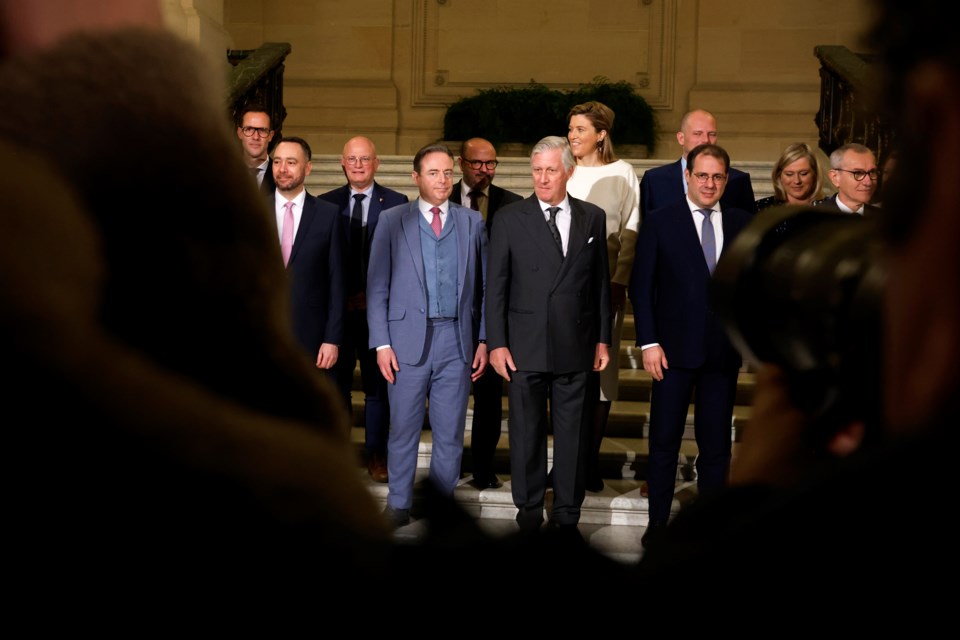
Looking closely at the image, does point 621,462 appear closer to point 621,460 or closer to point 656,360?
point 621,460

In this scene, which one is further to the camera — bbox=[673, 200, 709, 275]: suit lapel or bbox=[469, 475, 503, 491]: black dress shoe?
bbox=[469, 475, 503, 491]: black dress shoe

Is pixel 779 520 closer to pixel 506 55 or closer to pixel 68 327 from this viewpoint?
pixel 68 327

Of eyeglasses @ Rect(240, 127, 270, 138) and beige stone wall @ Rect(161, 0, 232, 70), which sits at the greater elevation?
beige stone wall @ Rect(161, 0, 232, 70)

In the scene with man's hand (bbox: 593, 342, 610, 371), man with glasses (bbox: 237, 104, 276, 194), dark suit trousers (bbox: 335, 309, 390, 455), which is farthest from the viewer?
man with glasses (bbox: 237, 104, 276, 194)

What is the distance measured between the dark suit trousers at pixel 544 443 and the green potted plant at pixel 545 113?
6.45 metres

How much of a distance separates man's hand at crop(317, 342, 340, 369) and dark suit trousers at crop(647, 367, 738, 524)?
173 cm

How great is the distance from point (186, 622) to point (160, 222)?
0.28 metres

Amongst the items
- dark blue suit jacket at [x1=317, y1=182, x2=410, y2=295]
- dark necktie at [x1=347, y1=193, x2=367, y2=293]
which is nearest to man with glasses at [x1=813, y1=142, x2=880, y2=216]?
dark blue suit jacket at [x1=317, y1=182, x2=410, y2=295]

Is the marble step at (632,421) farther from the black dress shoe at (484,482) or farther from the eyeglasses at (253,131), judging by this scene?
the eyeglasses at (253,131)

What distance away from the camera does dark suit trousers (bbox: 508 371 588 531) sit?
527 cm

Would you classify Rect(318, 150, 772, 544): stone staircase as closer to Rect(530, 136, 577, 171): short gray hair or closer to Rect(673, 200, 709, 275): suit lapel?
Rect(673, 200, 709, 275): suit lapel

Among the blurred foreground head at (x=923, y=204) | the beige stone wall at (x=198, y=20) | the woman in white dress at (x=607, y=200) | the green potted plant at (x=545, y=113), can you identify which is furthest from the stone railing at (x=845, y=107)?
the blurred foreground head at (x=923, y=204)

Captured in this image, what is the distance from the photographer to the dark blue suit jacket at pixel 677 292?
5105 mm

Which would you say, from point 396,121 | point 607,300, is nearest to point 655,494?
point 607,300
